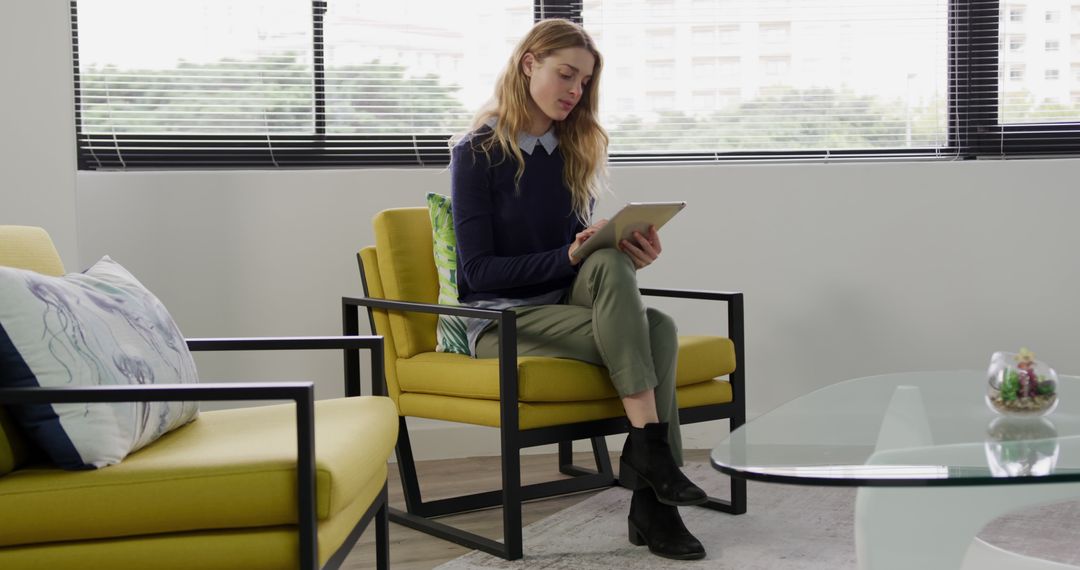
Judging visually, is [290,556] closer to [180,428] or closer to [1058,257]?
[180,428]

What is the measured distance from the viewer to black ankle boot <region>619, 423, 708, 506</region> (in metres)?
2.36

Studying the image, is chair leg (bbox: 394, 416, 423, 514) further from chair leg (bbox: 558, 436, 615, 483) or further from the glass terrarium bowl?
the glass terrarium bowl

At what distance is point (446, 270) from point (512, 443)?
62 centimetres

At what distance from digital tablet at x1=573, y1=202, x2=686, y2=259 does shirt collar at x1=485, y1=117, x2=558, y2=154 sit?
397 mm

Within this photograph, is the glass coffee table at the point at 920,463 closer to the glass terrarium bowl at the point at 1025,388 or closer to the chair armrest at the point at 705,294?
the glass terrarium bowl at the point at 1025,388

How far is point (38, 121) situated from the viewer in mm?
2658

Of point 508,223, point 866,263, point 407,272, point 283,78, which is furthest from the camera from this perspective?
point 866,263

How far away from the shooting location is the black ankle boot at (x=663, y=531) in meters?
2.41

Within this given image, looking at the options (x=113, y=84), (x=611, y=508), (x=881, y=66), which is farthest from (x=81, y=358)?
(x=881, y=66)

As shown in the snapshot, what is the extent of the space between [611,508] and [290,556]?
1450 millimetres

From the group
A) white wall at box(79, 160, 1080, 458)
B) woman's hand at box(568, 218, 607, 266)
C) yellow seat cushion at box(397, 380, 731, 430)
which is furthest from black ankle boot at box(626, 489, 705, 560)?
white wall at box(79, 160, 1080, 458)

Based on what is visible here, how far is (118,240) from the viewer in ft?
10.9

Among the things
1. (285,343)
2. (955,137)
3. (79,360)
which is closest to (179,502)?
(79,360)

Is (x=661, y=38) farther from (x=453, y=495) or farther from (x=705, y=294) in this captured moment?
(x=453, y=495)
